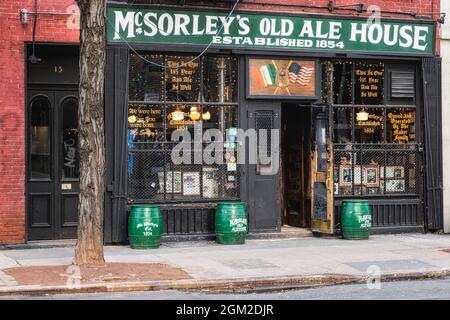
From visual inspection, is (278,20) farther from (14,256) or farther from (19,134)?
(14,256)

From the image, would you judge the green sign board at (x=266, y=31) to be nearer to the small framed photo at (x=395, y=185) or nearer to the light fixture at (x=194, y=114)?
the light fixture at (x=194, y=114)

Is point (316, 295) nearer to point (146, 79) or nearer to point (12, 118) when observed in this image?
point (146, 79)

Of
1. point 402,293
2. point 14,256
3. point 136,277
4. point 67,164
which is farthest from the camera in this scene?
point 67,164

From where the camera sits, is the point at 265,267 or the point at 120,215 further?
the point at 120,215

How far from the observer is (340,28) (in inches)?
618

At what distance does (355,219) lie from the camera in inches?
599

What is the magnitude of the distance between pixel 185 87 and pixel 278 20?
241 centimetres

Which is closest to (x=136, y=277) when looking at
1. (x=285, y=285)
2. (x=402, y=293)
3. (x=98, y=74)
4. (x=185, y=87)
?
(x=285, y=285)

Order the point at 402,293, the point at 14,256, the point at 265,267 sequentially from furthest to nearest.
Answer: the point at 14,256 → the point at 265,267 → the point at 402,293

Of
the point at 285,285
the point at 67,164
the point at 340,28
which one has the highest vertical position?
the point at 340,28

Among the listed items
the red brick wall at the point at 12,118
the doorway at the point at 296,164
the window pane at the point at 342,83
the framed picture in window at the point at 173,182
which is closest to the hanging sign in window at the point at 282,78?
the window pane at the point at 342,83

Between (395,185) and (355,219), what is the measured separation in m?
1.69

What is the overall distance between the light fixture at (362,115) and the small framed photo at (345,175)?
106cm

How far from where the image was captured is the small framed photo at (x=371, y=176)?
634 inches
